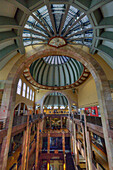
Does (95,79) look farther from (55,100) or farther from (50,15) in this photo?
(55,100)

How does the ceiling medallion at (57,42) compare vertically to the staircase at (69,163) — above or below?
above

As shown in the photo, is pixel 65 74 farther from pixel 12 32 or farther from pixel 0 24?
pixel 0 24

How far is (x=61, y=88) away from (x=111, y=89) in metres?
15.8

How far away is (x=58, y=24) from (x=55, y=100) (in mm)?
24241

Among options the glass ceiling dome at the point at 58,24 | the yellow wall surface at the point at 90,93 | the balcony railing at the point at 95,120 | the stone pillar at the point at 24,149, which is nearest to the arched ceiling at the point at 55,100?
the yellow wall surface at the point at 90,93

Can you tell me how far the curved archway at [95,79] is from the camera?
738 cm

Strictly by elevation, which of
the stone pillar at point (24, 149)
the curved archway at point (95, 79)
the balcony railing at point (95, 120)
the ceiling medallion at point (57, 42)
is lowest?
the stone pillar at point (24, 149)

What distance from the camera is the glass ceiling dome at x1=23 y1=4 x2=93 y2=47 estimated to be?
708 cm

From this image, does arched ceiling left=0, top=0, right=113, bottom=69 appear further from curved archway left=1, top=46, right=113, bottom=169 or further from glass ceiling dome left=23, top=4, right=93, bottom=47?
curved archway left=1, top=46, right=113, bottom=169

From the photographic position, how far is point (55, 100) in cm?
3022

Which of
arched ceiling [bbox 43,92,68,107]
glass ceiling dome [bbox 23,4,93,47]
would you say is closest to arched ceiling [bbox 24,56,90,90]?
arched ceiling [bbox 43,92,68,107]

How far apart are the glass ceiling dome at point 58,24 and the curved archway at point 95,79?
4.15 feet

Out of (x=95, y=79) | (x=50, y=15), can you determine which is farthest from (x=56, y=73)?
(x=50, y=15)

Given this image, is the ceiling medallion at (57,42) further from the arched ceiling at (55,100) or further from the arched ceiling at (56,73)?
the arched ceiling at (55,100)
